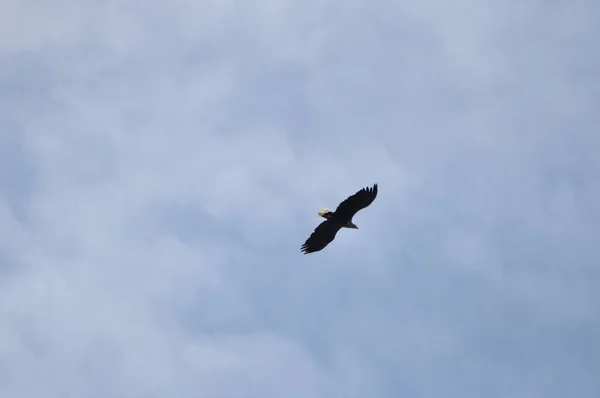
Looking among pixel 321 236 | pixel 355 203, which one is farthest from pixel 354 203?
pixel 321 236

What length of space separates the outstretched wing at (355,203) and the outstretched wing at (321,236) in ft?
2.62

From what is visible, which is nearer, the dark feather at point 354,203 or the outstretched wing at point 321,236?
the dark feather at point 354,203

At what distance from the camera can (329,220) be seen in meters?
76.5

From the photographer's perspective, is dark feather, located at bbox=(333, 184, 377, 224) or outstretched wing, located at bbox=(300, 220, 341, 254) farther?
outstretched wing, located at bbox=(300, 220, 341, 254)

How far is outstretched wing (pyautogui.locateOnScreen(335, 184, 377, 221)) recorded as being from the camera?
242 feet

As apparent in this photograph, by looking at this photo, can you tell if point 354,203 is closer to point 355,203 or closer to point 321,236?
point 355,203

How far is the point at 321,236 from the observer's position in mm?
76812

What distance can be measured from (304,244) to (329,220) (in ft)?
6.75

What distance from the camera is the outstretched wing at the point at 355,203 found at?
7381 cm

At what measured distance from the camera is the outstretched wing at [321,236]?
76.6 metres

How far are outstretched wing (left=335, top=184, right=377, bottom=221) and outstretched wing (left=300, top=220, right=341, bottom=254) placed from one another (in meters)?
0.80

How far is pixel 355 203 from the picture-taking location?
74.7 metres

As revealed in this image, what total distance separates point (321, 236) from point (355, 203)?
11.2 feet

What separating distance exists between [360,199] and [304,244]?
194 inches
